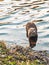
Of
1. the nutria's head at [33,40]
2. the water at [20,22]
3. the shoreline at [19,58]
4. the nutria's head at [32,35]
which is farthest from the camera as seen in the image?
the nutria's head at [32,35]

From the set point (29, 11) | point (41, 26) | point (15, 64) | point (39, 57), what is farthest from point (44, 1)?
point (15, 64)

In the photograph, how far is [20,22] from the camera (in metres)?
14.0

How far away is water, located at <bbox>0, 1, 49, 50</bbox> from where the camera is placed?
36.6ft

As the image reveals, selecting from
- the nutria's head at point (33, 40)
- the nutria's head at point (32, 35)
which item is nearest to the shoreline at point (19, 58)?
the nutria's head at point (33, 40)

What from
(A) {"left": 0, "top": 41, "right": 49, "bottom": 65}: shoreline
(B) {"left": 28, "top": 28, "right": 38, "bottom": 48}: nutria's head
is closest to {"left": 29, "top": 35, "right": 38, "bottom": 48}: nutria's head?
(B) {"left": 28, "top": 28, "right": 38, "bottom": 48}: nutria's head

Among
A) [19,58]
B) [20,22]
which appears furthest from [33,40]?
[19,58]

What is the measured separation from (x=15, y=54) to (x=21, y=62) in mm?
891

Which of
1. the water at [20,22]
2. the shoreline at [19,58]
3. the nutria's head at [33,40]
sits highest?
the shoreline at [19,58]

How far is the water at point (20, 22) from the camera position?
36.6 feet

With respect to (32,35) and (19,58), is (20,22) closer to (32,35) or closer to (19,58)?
(32,35)

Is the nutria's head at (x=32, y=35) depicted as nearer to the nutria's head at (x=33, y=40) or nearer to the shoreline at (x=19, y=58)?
the nutria's head at (x=33, y=40)

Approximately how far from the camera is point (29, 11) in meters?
16.1

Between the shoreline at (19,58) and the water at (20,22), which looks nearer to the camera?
the shoreline at (19,58)

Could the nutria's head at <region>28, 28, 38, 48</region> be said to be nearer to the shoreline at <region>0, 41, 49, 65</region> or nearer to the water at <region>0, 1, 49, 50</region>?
the water at <region>0, 1, 49, 50</region>
